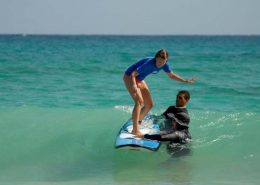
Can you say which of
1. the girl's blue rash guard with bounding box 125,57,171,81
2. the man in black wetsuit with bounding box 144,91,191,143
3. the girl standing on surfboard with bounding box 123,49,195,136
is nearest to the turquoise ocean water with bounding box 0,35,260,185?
the man in black wetsuit with bounding box 144,91,191,143

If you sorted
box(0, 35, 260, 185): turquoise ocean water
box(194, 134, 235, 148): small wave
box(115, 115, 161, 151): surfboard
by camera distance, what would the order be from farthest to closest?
box(194, 134, 235, 148): small wave, box(115, 115, 161, 151): surfboard, box(0, 35, 260, 185): turquoise ocean water

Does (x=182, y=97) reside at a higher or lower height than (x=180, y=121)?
higher

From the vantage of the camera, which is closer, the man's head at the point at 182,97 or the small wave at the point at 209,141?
the man's head at the point at 182,97

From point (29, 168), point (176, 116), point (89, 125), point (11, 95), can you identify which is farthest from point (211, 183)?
point (11, 95)

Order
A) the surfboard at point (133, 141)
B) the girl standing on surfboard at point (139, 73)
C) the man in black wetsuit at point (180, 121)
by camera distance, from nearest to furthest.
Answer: the surfboard at point (133, 141), the girl standing on surfboard at point (139, 73), the man in black wetsuit at point (180, 121)

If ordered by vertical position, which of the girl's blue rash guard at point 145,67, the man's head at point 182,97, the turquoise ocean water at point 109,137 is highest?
the girl's blue rash guard at point 145,67

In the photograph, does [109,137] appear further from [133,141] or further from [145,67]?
[145,67]

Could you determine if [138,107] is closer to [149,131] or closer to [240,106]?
[149,131]

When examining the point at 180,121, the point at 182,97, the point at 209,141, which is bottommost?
the point at 209,141

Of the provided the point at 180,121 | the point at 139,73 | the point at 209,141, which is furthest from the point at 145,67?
the point at 209,141

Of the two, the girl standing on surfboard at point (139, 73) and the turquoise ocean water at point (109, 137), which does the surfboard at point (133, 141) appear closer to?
the girl standing on surfboard at point (139, 73)

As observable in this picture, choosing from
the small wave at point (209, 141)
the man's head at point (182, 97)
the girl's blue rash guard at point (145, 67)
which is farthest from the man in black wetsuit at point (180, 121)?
the small wave at point (209, 141)

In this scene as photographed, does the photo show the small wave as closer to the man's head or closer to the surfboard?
the surfboard

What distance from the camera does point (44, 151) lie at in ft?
28.7
